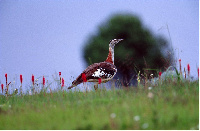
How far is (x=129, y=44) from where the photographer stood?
22328mm

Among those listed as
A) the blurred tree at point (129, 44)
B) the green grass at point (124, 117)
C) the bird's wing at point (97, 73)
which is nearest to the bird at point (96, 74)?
the bird's wing at point (97, 73)

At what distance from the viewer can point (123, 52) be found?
21531 millimetres

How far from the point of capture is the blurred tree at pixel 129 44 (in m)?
21.9

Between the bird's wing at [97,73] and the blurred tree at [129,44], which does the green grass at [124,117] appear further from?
the blurred tree at [129,44]

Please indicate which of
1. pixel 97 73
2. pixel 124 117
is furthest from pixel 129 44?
pixel 124 117

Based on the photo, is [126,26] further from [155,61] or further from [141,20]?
[155,61]

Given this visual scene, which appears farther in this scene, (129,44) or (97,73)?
(129,44)

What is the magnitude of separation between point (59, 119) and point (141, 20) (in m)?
19.0

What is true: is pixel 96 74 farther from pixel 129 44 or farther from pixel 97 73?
pixel 129 44

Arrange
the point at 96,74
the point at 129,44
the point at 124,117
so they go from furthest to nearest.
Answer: the point at 129,44, the point at 96,74, the point at 124,117

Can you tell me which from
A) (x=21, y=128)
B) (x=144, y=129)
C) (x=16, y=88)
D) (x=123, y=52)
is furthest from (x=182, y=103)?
(x=123, y=52)

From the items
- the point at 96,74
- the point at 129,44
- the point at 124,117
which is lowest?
the point at 124,117

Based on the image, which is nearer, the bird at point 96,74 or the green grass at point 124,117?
the green grass at point 124,117

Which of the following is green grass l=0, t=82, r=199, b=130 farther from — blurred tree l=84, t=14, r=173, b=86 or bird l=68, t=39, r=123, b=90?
blurred tree l=84, t=14, r=173, b=86
